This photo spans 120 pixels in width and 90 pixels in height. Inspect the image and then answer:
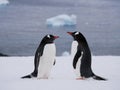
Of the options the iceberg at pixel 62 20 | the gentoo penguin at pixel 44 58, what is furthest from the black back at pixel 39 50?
the iceberg at pixel 62 20

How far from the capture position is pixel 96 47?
2.71 metres

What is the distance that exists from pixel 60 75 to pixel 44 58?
14 cm

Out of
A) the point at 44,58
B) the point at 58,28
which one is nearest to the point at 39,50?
the point at 44,58

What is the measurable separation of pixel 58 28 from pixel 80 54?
0.21 metres

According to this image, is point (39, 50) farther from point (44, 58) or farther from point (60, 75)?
point (60, 75)

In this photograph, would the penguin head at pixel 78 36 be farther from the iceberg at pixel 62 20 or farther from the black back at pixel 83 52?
the iceberg at pixel 62 20

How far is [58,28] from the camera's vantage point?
2629 millimetres

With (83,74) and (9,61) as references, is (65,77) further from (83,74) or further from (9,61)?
(9,61)

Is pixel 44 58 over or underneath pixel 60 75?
over

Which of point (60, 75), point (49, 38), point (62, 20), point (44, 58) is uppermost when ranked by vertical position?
point (62, 20)

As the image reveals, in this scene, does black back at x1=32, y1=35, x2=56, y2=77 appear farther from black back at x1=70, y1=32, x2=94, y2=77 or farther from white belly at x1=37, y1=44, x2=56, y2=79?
black back at x1=70, y1=32, x2=94, y2=77

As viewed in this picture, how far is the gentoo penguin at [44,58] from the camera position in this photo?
257cm

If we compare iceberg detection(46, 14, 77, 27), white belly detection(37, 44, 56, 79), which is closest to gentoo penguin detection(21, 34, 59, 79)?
white belly detection(37, 44, 56, 79)

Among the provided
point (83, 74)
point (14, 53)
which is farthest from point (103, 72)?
point (14, 53)
